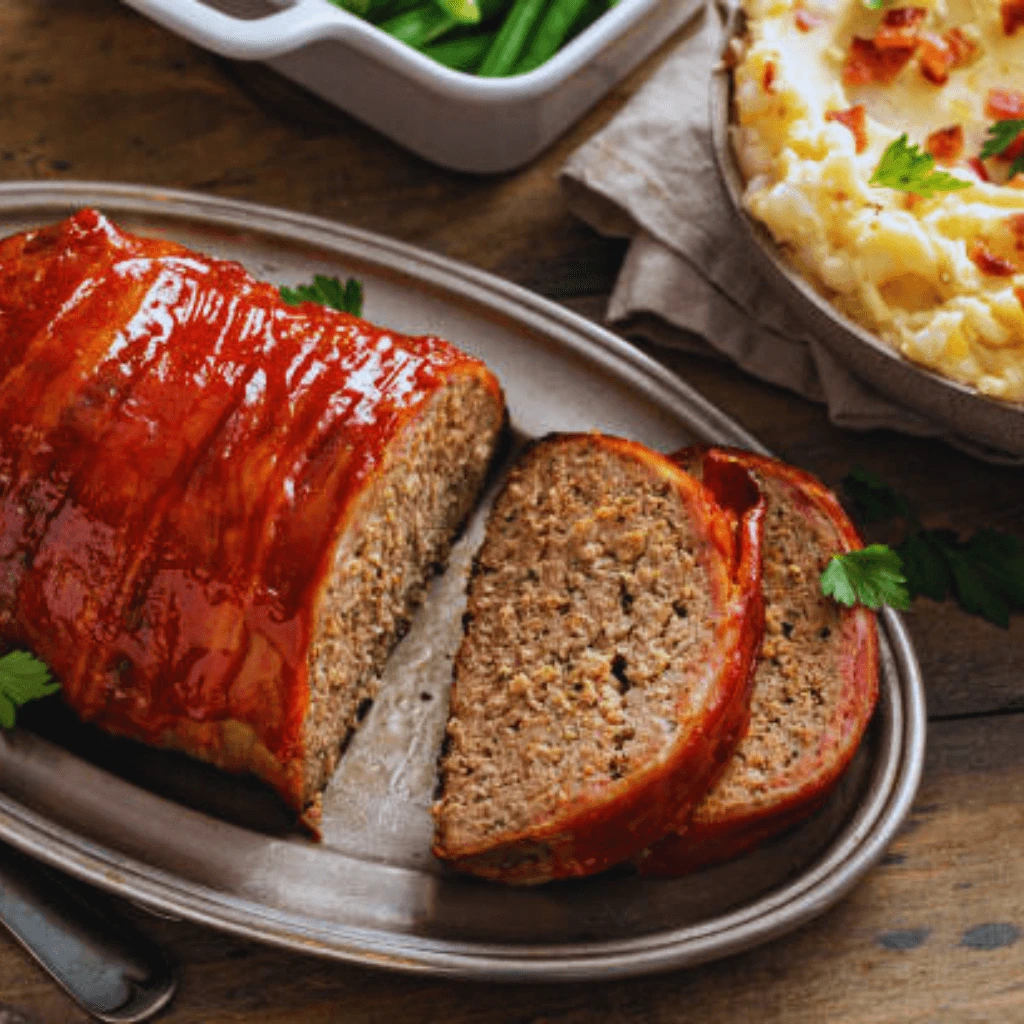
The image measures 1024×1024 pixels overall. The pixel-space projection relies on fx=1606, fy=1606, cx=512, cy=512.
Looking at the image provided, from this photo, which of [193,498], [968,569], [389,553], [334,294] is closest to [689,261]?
[334,294]

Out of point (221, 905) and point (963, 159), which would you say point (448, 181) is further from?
point (221, 905)

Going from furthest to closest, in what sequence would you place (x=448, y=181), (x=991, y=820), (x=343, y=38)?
(x=448, y=181)
(x=343, y=38)
(x=991, y=820)

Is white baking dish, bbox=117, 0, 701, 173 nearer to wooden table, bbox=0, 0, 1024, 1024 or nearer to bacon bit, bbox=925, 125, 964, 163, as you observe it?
wooden table, bbox=0, 0, 1024, 1024

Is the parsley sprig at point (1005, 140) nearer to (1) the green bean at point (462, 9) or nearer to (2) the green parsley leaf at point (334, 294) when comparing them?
(1) the green bean at point (462, 9)

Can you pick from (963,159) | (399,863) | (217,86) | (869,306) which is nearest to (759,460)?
(869,306)

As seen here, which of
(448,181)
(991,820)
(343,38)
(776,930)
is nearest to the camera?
(776,930)

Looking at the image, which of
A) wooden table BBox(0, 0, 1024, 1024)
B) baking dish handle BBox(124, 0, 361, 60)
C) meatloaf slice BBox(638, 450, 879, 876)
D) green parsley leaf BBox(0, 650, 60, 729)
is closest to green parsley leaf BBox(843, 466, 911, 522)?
wooden table BBox(0, 0, 1024, 1024)
